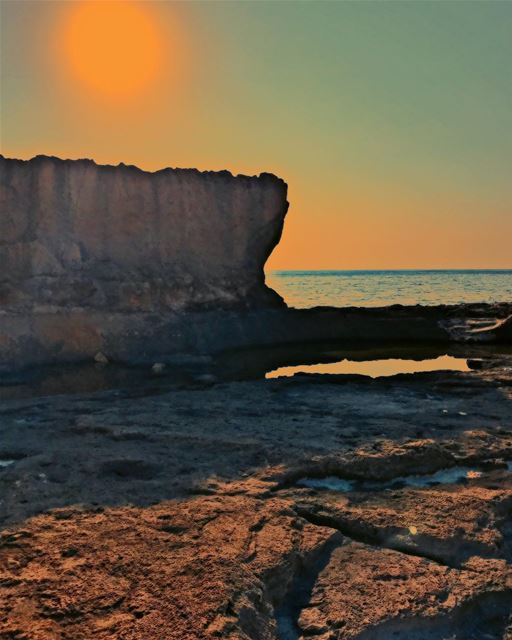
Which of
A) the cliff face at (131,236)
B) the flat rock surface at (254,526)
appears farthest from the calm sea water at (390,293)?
the flat rock surface at (254,526)

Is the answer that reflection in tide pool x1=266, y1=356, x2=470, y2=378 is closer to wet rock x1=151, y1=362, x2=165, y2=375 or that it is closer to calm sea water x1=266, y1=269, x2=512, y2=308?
wet rock x1=151, y1=362, x2=165, y2=375

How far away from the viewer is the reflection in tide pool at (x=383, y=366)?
13.1 metres

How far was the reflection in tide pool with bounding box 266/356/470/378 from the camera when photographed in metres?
13.1

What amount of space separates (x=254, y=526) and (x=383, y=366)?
10.6 meters

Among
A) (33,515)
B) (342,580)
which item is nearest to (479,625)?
(342,580)

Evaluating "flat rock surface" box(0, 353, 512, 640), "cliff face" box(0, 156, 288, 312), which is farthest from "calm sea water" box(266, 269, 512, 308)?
"flat rock surface" box(0, 353, 512, 640)

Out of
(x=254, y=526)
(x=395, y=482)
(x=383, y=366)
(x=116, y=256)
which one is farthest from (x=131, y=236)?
(x=254, y=526)

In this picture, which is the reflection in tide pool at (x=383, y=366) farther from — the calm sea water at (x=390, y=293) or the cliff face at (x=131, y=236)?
the calm sea water at (x=390, y=293)

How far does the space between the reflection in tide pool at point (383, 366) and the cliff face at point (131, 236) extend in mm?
4737

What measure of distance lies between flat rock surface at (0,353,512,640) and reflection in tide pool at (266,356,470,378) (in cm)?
575

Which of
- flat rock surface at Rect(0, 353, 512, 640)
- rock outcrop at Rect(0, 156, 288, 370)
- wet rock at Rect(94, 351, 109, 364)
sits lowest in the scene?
wet rock at Rect(94, 351, 109, 364)

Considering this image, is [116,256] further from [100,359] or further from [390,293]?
[390,293]

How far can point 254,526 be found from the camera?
3949 mm

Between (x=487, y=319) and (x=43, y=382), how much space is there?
1723cm
